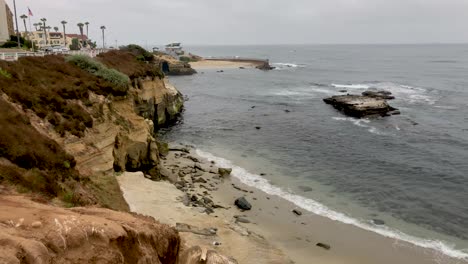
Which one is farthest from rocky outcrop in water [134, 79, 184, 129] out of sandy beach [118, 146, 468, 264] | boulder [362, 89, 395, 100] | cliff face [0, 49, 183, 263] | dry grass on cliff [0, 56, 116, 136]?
boulder [362, 89, 395, 100]

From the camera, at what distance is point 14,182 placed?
1258 centimetres

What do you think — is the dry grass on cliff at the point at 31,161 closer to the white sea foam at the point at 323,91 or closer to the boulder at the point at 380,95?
the boulder at the point at 380,95

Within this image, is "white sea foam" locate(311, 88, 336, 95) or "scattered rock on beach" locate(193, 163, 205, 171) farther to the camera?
"white sea foam" locate(311, 88, 336, 95)

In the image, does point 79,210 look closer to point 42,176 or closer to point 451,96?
point 42,176

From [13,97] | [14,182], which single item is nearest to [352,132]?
[13,97]

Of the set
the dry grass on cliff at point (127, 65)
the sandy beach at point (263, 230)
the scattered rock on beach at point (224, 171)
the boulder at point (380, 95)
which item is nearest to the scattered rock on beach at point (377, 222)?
the sandy beach at point (263, 230)

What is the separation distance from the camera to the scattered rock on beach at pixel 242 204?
2850 cm

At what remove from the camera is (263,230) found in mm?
25406

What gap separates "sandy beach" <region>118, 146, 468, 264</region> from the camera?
22.2m

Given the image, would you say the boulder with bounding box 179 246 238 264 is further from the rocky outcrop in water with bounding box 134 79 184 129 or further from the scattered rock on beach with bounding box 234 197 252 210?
the rocky outcrop in water with bounding box 134 79 184 129

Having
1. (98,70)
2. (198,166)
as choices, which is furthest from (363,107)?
(98,70)

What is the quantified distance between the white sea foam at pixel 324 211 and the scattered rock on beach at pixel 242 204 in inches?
129

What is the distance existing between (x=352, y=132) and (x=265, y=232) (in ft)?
99.9

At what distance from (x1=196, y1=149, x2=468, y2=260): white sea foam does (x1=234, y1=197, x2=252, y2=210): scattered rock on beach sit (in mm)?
3289
